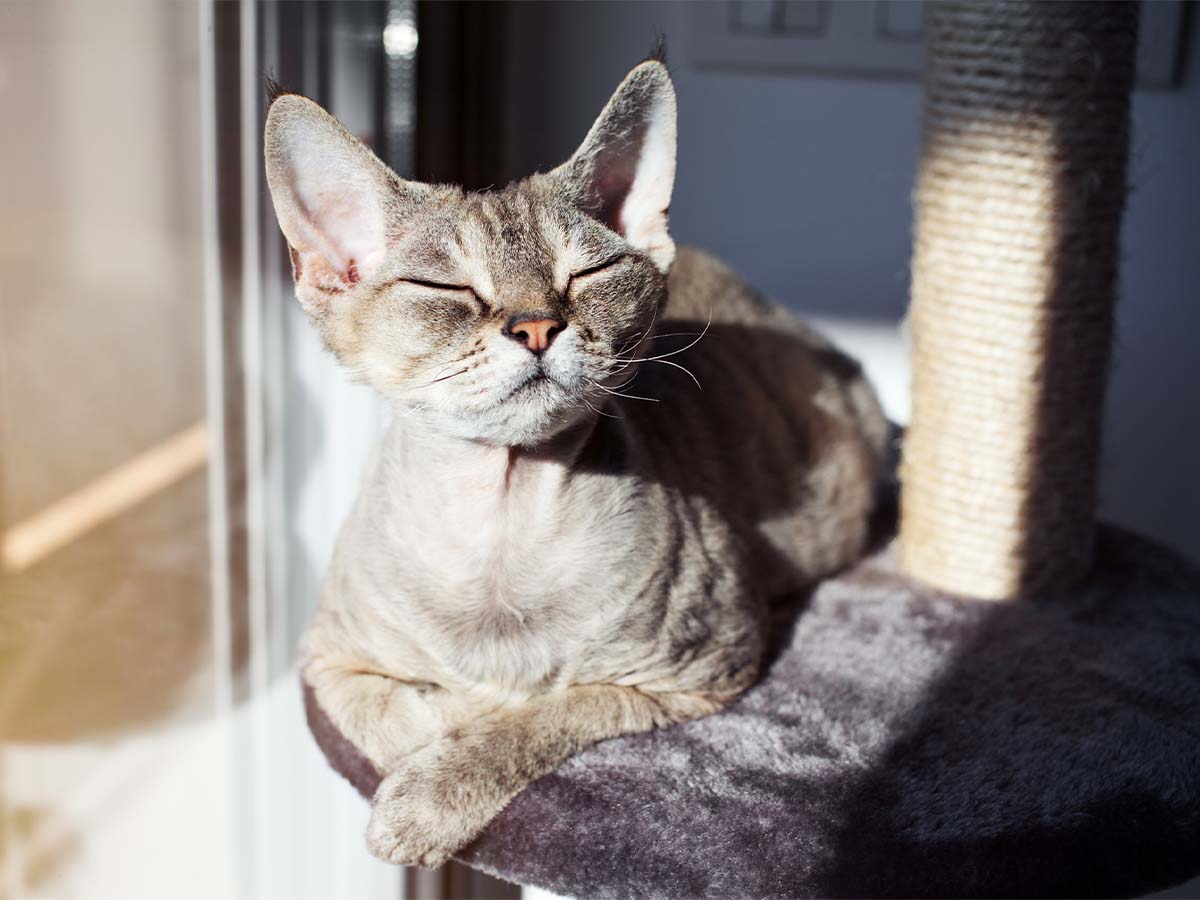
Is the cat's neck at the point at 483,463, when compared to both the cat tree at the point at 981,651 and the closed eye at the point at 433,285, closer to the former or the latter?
the closed eye at the point at 433,285

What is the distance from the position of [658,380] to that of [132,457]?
724 millimetres

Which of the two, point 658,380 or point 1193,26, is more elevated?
point 1193,26

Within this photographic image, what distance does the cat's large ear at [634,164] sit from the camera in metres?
1.03

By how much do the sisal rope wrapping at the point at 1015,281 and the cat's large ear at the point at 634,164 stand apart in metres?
0.48

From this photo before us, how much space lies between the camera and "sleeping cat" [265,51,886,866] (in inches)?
39.3

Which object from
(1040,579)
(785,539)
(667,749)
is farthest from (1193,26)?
(667,749)

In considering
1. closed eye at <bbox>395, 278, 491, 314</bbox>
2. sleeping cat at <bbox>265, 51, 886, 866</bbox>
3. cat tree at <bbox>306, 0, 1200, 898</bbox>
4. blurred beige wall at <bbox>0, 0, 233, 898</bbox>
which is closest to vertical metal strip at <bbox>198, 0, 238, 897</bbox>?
blurred beige wall at <bbox>0, 0, 233, 898</bbox>

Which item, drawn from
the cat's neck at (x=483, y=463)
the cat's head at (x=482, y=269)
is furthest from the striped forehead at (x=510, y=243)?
the cat's neck at (x=483, y=463)

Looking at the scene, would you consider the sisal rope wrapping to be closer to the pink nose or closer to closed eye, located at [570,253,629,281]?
closed eye, located at [570,253,629,281]

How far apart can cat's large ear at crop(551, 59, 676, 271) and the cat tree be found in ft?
1.56

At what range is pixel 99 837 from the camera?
1.55 m

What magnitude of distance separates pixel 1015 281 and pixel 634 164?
1.79ft

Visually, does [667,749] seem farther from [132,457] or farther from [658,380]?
[132,457]

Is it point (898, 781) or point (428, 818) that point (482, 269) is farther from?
point (898, 781)
